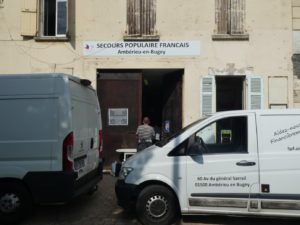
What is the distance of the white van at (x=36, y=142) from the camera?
6199 millimetres

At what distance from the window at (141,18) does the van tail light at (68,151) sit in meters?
6.50

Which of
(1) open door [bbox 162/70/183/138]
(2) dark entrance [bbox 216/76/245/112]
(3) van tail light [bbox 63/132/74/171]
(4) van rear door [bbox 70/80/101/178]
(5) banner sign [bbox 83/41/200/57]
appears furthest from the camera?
(2) dark entrance [bbox 216/76/245/112]

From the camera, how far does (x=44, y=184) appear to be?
20.5 feet

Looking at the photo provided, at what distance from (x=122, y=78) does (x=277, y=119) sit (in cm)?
676

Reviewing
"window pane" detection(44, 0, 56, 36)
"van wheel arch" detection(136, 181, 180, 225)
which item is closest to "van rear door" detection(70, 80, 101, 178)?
"van wheel arch" detection(136, 181, 180, 225)

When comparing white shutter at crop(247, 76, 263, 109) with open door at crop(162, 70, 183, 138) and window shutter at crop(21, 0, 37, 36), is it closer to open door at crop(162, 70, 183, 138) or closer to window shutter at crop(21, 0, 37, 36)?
open door at crop(162, 70, 183, 138)

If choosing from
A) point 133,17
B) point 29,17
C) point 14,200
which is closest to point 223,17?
point 133,17

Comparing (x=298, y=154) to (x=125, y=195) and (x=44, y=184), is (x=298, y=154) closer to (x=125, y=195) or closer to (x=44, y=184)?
(x=125, y=195)

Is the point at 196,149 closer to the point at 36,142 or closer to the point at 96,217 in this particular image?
the point at 96,217

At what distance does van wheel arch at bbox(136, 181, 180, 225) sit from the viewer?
6.23 meters

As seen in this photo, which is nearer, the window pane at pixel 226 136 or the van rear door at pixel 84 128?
the window pane at pixel 226 136

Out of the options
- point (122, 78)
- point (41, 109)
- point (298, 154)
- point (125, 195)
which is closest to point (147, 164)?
point (125, 195)

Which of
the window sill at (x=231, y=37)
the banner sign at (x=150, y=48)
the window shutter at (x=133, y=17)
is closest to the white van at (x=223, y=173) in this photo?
the banner sign at (x=150, y=48)

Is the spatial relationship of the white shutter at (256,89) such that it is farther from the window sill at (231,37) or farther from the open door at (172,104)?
the open door at (172,104)
